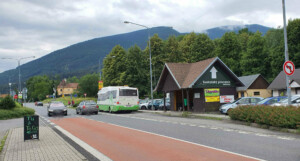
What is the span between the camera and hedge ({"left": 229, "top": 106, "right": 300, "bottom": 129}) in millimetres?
13619

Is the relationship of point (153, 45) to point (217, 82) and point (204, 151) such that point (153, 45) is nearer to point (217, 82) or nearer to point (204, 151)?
point (217, 82)

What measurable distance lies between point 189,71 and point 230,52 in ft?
A: 116

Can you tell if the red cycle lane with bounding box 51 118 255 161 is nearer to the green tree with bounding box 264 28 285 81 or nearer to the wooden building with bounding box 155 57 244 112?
the wooden building with bounding box 155 57 244 112

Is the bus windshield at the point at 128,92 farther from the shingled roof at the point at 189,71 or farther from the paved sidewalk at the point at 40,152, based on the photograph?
the paved sidewalk at the point at 40,152

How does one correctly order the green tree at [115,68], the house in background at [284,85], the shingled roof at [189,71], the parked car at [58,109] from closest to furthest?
1. the shingled roof at [189,71]
2. the parked car at [58,109]
3. the house in background at [284,85]
4. the green tree at [115,68]

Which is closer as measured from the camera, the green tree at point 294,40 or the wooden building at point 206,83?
the wooden building at point 206,83

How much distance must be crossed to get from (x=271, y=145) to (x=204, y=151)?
8.76ft

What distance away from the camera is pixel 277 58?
54.9 meters

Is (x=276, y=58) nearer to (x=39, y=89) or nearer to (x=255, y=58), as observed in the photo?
(x=255, y=58)

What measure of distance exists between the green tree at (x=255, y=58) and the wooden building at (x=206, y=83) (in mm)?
33130

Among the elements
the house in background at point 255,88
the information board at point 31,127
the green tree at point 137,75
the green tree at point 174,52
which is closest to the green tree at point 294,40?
the house in background at point 255,88

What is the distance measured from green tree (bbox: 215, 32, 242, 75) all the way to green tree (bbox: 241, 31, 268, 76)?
235 cm

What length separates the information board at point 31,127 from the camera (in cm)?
1160

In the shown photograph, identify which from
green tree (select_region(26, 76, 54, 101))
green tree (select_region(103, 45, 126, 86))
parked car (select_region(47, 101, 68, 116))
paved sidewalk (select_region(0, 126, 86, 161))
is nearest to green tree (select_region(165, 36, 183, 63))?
green tree (select_region(103, 45, 126, 86))
